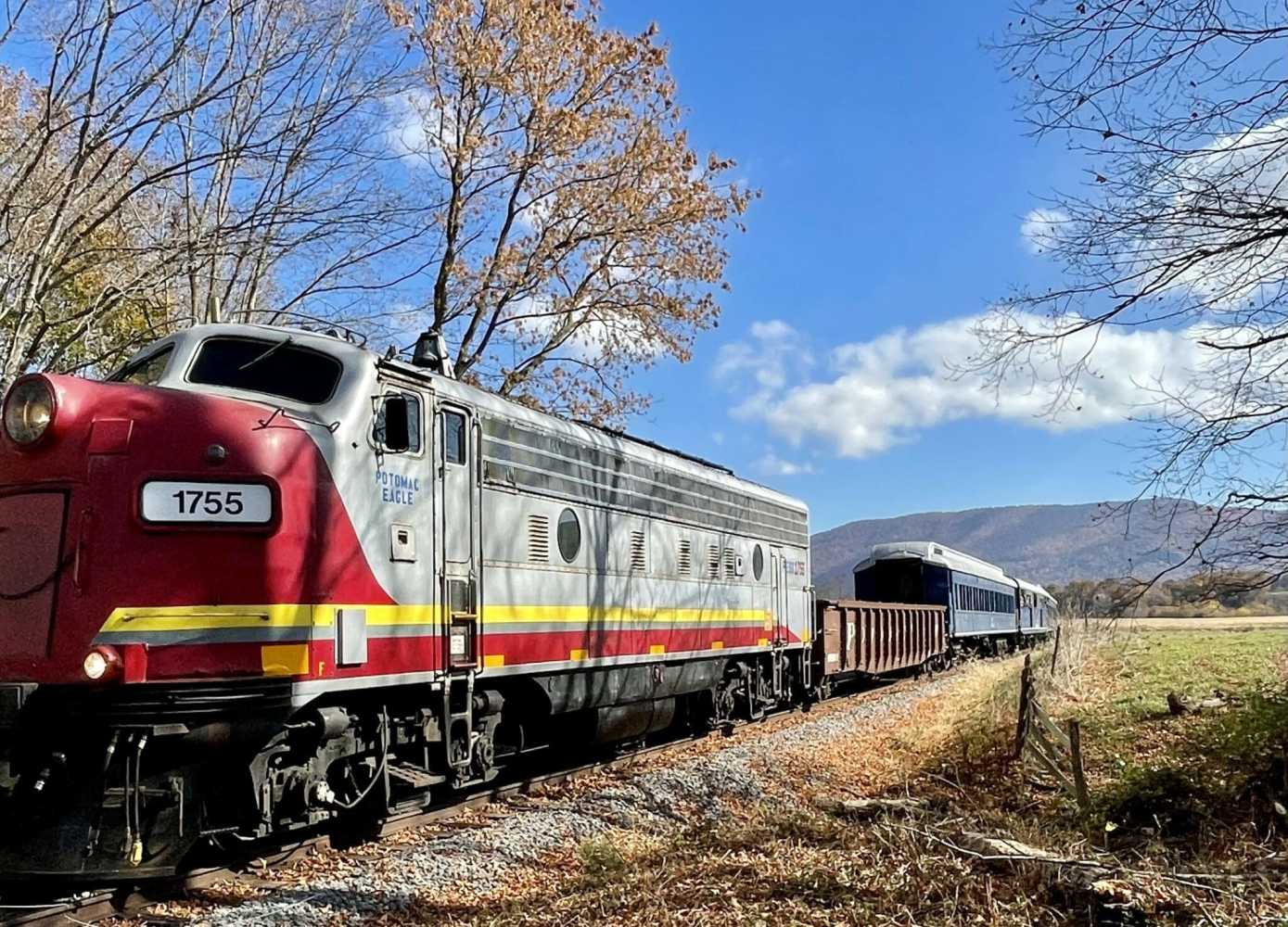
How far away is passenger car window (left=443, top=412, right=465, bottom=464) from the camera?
8656 millimetres

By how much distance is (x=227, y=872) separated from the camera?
23.5ft

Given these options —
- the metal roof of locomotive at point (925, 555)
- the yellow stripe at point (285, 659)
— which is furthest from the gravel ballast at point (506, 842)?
the metal roof of locomotive at point (925, 555)

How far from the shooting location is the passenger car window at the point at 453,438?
8656mm

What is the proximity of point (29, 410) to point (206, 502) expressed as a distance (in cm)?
127

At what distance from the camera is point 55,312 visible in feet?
65.3

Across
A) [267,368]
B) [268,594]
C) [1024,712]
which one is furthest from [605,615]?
[268,594]

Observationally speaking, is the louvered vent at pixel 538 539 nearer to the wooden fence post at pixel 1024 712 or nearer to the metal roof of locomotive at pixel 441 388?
the metal roof of locomotive at pixel 441 388

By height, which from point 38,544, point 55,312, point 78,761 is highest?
point 55,312

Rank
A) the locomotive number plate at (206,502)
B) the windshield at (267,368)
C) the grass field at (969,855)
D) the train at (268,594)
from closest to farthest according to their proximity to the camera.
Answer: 1. the grass field at (969,855)
2. the train at (268,594)
3. the locomotive number plate at (206,502)
4. the windshield at (267,368)

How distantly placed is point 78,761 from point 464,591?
3.13 meters

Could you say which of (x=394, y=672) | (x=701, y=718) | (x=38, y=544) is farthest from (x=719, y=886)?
(x=701, y=718)

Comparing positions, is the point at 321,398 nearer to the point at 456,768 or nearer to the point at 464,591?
the point at 464,591

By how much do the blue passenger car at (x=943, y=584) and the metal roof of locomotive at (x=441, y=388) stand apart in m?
18.6

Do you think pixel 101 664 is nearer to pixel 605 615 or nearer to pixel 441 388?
pixel 441 388
